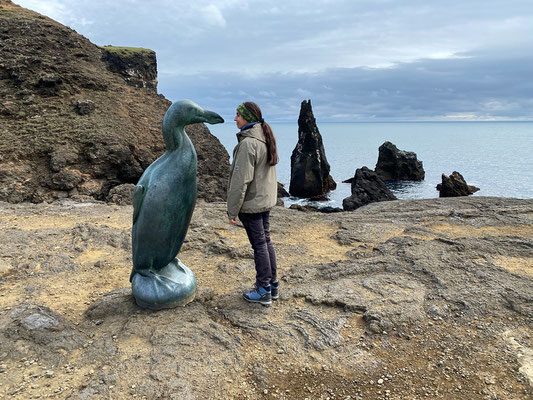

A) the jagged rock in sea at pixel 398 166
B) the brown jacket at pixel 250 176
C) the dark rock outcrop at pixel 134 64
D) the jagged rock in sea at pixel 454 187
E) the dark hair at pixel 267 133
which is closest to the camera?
the brown jacket at pixel 250 176

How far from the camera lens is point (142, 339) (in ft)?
14.2

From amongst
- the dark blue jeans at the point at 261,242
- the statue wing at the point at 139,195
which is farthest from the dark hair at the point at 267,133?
the statue wing at the point at 139,195

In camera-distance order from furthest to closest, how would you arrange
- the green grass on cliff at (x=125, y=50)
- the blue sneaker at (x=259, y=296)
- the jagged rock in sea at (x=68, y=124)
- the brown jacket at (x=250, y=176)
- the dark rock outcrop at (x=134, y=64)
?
1. the green grass on cliff at (x=125, y=50)
2. the dark rock outcrop at (x=134, y=64)
3. the jagged rock in sea at (x=68, y=124)
4. the blue sneaker at (x=259, y=296)
5. the brown jacket at (x=250, y=176)

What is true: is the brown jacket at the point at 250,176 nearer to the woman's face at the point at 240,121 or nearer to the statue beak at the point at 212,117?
the woman's face at the point at 240,121

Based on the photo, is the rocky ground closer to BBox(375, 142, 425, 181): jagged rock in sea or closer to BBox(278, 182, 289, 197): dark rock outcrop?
BBox(278, 182, 289, 197): dark rock outcrop

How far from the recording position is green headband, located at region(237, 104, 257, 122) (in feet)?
14.6

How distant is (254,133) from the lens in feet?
14.6

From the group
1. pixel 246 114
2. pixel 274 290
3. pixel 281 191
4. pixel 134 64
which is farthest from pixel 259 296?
pixel 281 191

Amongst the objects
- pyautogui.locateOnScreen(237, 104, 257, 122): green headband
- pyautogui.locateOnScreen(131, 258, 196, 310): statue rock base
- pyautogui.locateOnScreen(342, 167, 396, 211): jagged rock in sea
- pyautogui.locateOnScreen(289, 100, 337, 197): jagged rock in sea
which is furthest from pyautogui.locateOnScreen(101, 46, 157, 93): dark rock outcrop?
pyautogui.locateOnScreen(237, 104, 257, 122): green headband

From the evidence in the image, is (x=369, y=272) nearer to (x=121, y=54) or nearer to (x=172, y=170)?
(x=172, y=170)

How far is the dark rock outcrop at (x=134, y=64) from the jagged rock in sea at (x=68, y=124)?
4.92 metres

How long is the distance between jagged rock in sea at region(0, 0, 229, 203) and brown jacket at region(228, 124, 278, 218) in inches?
378

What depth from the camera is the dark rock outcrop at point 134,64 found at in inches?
1024

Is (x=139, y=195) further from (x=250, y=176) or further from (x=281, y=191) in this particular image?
(x=281, y=191)
